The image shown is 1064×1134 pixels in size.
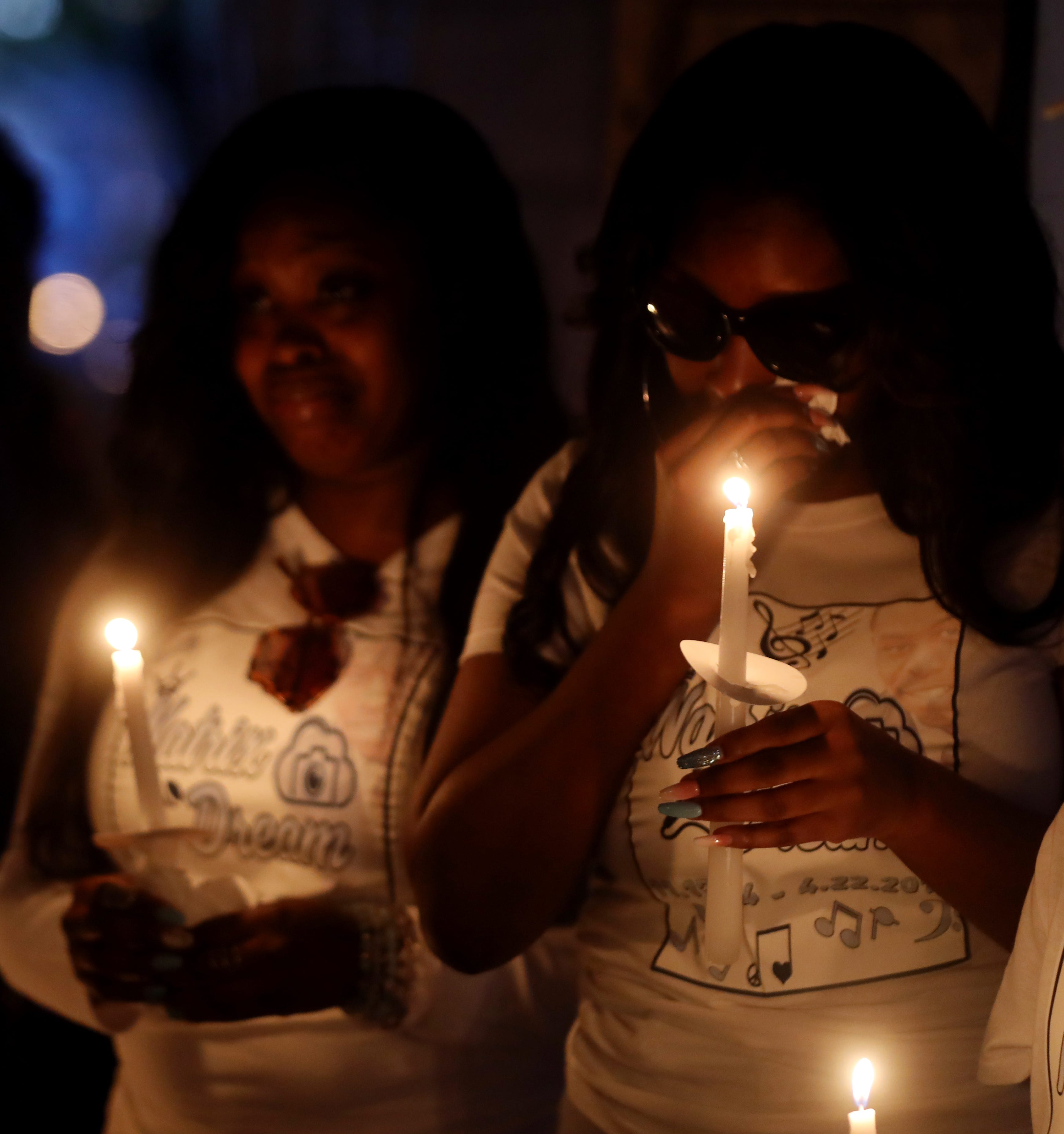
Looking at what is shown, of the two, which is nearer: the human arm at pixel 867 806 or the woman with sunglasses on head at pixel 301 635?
the human arm at pixel 867 806

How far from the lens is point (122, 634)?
1337 mm

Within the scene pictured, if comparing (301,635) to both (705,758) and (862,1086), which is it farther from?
(862,1086)

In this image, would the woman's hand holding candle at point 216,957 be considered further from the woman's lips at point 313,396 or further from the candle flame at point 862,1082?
the candle flame at point 862,1082

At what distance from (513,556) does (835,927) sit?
2.01 ft

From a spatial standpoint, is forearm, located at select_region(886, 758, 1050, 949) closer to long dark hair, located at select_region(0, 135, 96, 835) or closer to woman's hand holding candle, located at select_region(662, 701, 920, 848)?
woman's hand holding candle, located at select_region(662, 701, 920, 848)

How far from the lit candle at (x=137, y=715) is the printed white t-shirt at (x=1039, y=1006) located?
2.97 ft

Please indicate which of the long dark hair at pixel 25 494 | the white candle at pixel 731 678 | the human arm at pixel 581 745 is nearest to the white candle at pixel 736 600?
the white candle at pixel 731 678

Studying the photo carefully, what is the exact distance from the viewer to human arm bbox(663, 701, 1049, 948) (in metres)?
0.98

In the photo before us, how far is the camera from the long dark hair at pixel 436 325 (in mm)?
1958

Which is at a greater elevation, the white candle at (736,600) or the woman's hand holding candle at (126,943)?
the white candle at (736,600)

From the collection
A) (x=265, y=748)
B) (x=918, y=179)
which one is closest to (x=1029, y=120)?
(x=918, y=179)

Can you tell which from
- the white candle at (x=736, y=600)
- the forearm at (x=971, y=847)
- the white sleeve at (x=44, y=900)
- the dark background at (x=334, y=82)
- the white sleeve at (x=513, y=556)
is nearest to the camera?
the white candle at (x=736, y=600)

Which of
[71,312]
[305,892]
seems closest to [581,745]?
[305,892]

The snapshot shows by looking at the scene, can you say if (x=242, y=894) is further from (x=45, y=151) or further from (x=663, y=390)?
(x=45, y=151)
